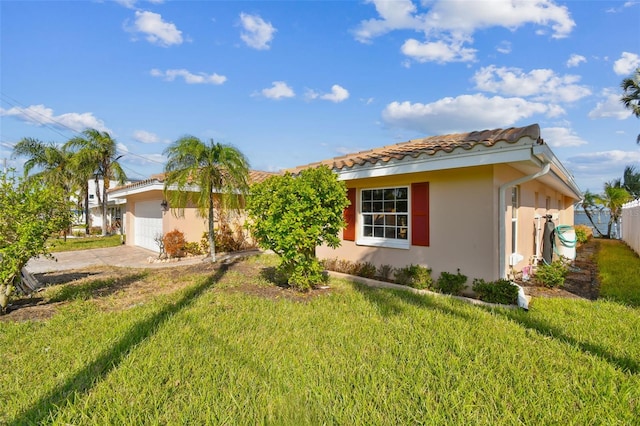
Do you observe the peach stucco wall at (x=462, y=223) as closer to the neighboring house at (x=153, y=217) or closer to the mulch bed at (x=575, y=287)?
the mulch bed at (x=575, y=287)

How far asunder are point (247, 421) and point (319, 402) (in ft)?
2.10

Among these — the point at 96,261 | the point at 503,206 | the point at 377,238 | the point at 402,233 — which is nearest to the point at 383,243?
the point at 377,238

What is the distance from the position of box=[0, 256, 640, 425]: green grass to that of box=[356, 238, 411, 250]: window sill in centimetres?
243

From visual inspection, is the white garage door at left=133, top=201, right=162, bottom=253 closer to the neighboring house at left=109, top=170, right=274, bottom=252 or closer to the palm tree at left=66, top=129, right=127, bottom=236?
the neighboring house at left=109, top=170, right=274, bottom=252

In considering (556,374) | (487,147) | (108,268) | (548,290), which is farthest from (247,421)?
(108,268)

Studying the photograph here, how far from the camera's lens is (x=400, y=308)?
5.39 meters

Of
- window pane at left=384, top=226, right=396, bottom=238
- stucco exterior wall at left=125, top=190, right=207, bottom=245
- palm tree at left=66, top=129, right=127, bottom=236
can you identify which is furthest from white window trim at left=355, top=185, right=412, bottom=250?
Result: palm tree at left=66, top=129, right=127, bottom=236

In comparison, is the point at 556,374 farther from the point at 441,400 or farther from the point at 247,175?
the point at 247,175

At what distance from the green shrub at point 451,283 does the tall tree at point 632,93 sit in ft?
71.7

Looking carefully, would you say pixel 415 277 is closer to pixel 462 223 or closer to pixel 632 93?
pixel 462 223

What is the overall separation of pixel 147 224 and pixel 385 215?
13.0m

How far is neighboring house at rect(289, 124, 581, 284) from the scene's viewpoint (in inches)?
239

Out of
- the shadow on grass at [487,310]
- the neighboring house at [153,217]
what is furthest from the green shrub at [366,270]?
the neighboring house at [153,217]

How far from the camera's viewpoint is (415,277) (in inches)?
283
